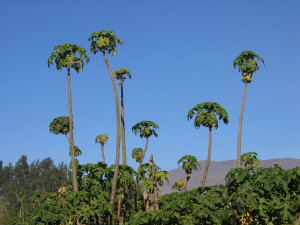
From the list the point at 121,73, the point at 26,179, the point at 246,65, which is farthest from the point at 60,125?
the point at 26,179

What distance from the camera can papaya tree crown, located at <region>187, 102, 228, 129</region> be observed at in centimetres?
2780

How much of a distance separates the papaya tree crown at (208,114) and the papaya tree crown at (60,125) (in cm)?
888

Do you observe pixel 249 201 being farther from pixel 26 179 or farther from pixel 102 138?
pixel 26 179

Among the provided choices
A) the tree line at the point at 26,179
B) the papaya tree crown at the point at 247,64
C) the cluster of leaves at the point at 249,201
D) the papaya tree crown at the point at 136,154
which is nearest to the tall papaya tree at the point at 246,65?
the papaya tree crown at the point at 247,64

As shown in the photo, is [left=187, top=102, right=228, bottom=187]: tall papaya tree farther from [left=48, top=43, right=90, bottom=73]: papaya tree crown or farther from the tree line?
the tree line

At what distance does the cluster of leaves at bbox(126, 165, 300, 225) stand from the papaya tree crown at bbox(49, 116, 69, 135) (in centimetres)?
1537

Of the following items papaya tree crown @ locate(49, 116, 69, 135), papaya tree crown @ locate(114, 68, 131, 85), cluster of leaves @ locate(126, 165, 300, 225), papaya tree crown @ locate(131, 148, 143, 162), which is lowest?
cluster of leaves @ locate(126, 165, 300, 225)

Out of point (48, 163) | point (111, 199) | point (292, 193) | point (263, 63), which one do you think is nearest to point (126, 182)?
point (111, 199)

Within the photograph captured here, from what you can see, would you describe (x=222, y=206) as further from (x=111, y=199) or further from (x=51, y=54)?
(x=51, y=54)

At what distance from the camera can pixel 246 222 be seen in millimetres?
12016

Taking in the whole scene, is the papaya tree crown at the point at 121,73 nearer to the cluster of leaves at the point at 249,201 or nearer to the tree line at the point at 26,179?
the cluster of leaves at the point at 249,201

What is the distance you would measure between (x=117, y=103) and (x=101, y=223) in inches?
223

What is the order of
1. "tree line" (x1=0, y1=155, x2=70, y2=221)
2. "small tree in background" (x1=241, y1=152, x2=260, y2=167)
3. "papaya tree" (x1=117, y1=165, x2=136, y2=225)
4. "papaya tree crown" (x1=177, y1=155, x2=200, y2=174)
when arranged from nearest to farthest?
"papaya tree" (x1=117, y1=165, x2=136, y2=225) → "small tree in background" (x1=241, y1=152, x2=260, y2=167) → "papaya tree crown" (x1=177, y1=155, x2=200, y2=174) → "tree line" (x1=0, y1=155, x2=70, y2=221)

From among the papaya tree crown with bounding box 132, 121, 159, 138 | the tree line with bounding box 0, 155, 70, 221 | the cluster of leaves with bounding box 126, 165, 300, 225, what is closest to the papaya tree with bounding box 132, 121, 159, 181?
the papaya tree crown with bounding box 132, 121, 159, 138
